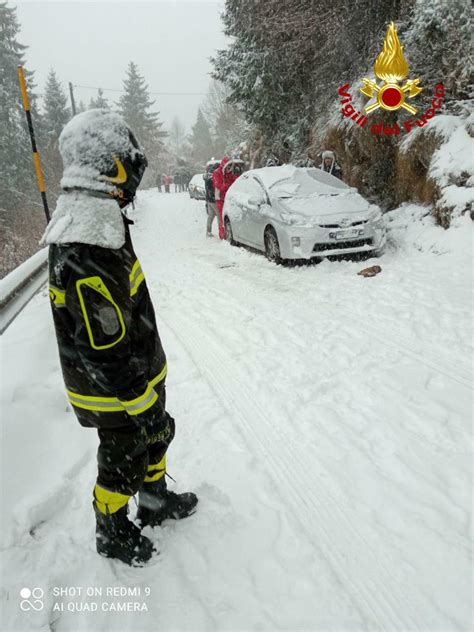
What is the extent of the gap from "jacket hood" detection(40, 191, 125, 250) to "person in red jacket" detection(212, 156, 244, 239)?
9.43 meters

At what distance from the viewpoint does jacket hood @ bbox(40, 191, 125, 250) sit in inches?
67.4

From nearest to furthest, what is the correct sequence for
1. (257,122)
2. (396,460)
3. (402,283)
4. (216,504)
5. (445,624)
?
1. (445,624)
2. (216,504)
3. (396,460)
4. (402,283)
5. (257,122)

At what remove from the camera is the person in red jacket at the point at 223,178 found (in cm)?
1113

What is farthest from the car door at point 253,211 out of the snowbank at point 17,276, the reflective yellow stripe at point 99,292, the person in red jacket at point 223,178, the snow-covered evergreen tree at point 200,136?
the snow-covered evergreen tree at point 200,136

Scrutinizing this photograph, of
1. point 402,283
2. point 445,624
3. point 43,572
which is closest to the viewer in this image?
point 445,624

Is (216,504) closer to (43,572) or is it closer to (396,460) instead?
(43,572)

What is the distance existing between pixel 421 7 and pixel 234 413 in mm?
8837

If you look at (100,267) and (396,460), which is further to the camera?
(396,460)

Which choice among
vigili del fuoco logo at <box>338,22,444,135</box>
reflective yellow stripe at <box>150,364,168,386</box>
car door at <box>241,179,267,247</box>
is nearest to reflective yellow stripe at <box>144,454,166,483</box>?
reflective yellow stripe at <box>150,364,168,386</box>

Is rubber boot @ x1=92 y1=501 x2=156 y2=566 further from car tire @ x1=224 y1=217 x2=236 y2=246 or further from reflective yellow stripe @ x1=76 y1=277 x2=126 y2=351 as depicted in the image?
car tire @ x1=224 y1=217 x2=236 y2=246

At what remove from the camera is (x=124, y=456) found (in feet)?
6.57

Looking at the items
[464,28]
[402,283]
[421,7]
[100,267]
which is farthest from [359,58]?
[100,267]

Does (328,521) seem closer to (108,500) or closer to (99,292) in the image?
(108,500)

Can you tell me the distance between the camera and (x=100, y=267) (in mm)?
1741
